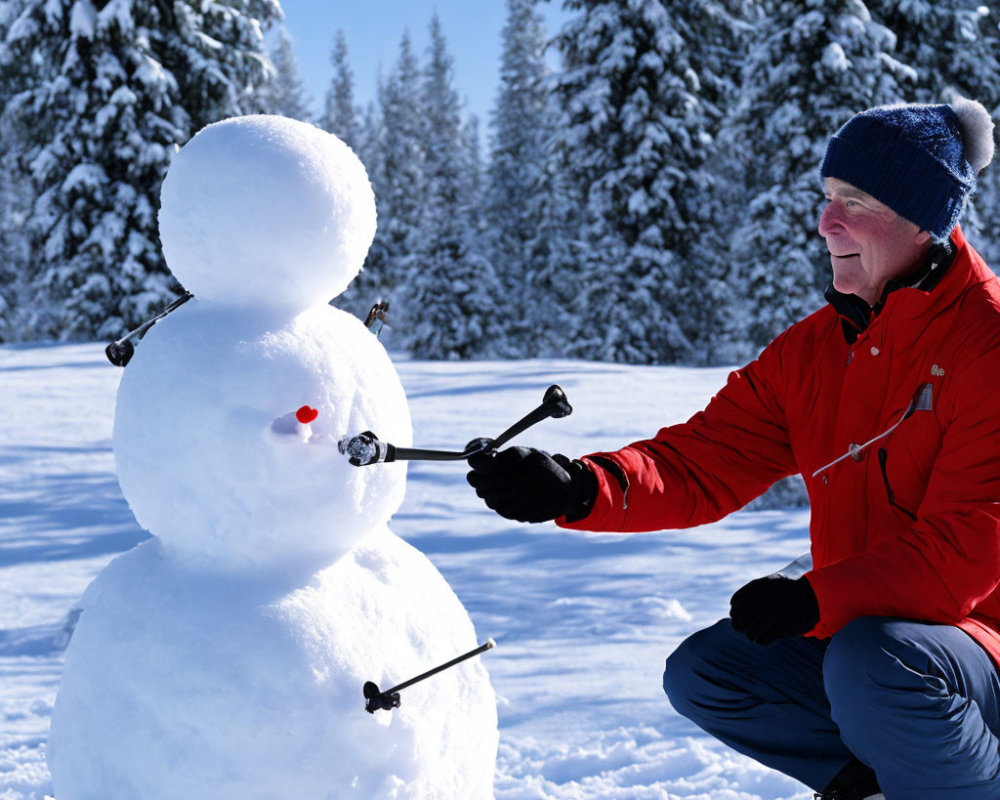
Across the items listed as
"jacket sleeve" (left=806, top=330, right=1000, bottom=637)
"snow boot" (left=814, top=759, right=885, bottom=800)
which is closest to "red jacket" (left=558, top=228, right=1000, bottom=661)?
"jacket sleeve" (left=806, top=330, right=1000, bottom=637)

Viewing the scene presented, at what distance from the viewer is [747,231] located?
16.5 m

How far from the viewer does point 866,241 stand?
2133 millimetres

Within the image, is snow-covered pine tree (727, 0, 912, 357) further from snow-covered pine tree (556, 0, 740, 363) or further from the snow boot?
the snow boot

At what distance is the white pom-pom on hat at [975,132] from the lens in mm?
2125

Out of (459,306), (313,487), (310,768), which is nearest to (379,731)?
(310,768)

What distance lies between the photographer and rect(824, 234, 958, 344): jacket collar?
6.72 feet

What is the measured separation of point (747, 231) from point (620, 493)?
15.1 meters

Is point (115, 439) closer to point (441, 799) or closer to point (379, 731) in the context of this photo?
point (379, 731)

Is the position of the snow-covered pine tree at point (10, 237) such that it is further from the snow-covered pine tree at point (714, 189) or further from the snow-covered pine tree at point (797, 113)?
the snow-covered pine tree at point (797, 113)

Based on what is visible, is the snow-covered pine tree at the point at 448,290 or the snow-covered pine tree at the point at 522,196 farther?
the snow-covered pine tree at the point at 522,196

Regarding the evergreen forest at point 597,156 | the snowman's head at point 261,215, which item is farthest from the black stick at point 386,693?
the evergreen forest at point 597,156

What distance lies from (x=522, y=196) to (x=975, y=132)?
25.8 meters

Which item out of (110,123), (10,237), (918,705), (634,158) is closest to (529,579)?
(918,705)

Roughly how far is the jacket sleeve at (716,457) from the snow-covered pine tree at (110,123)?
13.1 meters
